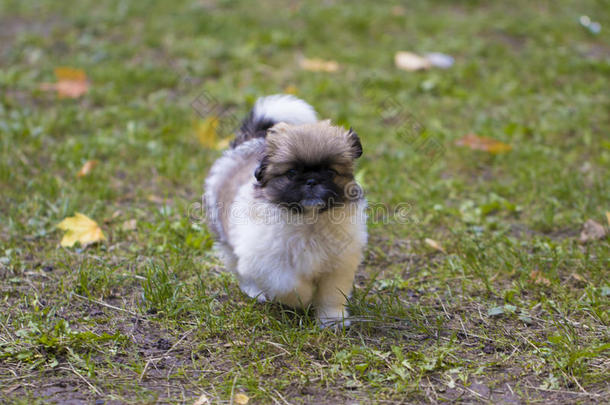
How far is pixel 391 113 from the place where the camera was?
248 inches

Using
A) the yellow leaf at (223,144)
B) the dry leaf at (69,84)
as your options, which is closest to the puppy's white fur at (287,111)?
the yellow leaf at (223,144)

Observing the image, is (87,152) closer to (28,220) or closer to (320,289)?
(28,220)

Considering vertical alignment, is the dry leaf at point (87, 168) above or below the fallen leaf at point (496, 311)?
above

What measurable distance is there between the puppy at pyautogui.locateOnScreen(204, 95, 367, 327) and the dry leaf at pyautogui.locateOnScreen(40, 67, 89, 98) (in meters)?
3.48

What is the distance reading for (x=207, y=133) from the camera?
5.70 m

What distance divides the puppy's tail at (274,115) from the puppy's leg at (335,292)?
3.00 feet

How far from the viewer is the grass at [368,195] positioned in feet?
9.82

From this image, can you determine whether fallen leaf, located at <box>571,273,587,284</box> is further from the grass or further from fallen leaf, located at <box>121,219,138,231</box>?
fallen leaf, located at <box>121,219,138,231</box>

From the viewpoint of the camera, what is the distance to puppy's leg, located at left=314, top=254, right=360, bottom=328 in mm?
3338

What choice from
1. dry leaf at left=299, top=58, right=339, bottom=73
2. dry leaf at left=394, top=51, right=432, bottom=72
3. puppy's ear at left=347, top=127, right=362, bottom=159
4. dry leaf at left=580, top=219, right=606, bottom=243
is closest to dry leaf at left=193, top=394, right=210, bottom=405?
puppy's ear at left=347, top=127, right=362, bottom=159

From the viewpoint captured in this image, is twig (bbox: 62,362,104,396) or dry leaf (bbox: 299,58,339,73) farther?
dry leaf (bbox: 299,58,339,73)

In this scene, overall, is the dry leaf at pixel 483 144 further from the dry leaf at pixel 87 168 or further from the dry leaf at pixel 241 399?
the dry leaf at pixel 241 399

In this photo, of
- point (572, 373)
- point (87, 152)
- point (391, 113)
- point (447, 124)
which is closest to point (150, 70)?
point (87, 152)

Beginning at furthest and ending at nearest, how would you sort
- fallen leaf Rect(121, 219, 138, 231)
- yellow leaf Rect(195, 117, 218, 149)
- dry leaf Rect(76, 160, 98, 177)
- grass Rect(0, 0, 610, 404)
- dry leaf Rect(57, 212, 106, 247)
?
yellow leaf Rect(195, 117, 218, 149) → dry leaf Rect(76, 160, 98, 177) → fallen leaf Rect(121, 219, 138, 231) → dry leaf Rect(57, 212, 106, 247) → grass Rect(0, 0, 610, 404)
